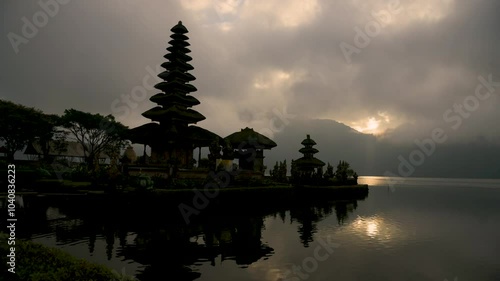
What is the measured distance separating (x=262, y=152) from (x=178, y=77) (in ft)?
54.9

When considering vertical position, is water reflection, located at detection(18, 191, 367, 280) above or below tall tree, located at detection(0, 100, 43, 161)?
below

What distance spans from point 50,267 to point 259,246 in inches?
458

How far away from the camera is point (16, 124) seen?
1955 inches

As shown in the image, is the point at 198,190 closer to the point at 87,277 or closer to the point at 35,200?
the point at 35,200

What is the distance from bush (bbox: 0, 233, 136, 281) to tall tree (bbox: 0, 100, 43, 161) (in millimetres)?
50813

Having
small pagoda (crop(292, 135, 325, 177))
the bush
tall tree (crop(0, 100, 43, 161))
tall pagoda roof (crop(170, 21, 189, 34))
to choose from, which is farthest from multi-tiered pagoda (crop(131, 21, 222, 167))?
small pagoda (crop(292, 135, 325, 177))

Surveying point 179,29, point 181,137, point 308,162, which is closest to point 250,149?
point 181,137

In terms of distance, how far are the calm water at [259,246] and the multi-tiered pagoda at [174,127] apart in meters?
14.3

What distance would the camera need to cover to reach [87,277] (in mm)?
6949

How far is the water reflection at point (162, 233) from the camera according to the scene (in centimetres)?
1335

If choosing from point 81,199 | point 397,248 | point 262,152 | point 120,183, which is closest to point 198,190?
point 120,183

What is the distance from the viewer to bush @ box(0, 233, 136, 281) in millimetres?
6945

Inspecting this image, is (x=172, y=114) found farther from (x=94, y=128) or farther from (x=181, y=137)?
(x=94, y=128)

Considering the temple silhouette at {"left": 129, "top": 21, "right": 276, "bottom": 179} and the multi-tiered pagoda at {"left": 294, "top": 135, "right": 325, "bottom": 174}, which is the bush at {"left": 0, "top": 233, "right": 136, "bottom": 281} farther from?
the multi-tiered pagoda at {"left": 294, "top": 135, "right": 325, "bottom": 174}
